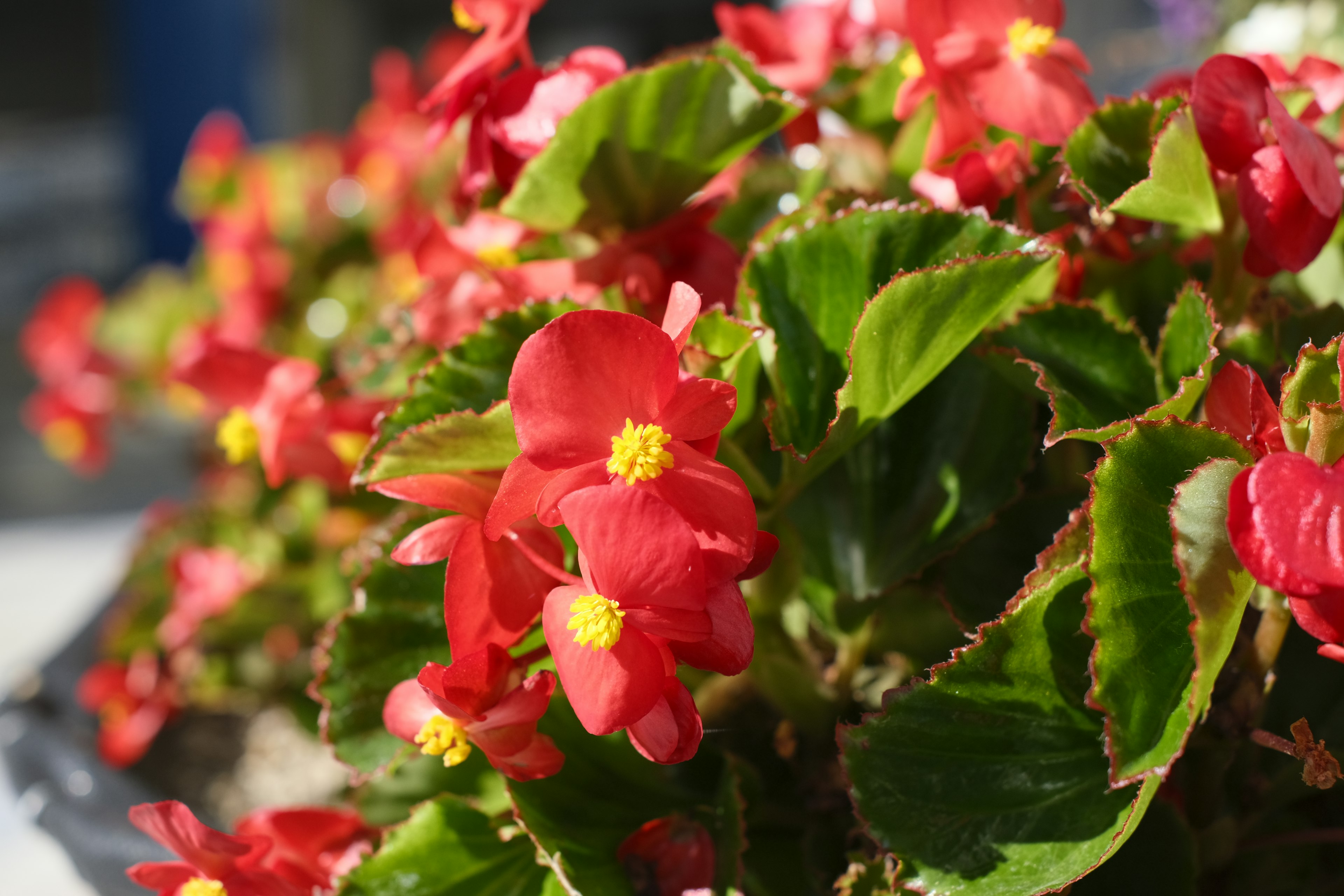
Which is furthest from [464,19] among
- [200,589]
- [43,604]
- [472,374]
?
[43,604]

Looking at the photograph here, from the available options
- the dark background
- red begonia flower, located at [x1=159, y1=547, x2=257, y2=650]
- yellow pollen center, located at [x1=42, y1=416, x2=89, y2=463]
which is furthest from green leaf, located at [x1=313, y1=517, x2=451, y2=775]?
the dark background

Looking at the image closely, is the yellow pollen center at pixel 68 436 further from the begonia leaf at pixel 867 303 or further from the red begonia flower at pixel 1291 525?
the red begonia flower at pixel 1291 525

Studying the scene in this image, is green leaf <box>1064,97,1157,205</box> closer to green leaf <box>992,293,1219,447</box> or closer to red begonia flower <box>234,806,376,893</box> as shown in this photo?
green leaf <box>992,293,1219,447</box>

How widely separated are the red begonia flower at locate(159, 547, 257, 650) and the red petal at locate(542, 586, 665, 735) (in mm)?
626

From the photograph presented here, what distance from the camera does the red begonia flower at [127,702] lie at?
0.80 m

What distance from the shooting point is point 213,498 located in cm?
103

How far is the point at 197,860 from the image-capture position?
340 millimetres

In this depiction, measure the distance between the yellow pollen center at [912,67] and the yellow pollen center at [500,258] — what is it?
17 centimetres

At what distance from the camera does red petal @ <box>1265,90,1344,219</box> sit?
11.2 inches

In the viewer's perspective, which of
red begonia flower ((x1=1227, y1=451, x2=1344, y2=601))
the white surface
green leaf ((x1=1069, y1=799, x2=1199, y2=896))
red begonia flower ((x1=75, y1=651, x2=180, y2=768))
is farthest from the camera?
red begonia flower ((x1=75, y1=651, x2=180, y2=768))

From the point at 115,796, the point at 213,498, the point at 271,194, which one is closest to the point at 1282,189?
the point at 115,796

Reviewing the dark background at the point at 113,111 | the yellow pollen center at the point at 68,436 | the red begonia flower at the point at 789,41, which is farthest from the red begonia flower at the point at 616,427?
the dark background at the point at 113,111

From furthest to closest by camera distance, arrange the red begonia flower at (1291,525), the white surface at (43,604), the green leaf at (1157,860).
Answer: the white surface at (43,604), the green leaf at (1157,860), the red begonia flower at (1291,525)

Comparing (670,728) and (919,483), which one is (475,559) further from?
(919,483)
